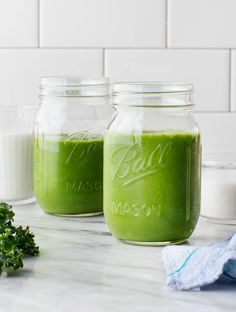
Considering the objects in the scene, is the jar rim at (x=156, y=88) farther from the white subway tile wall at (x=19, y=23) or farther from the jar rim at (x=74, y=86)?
the white subway tile wall at (x=19, y=23)

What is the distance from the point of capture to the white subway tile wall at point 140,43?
1629 millimetres

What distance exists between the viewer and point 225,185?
130cm

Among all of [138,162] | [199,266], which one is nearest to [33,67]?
[138,162]

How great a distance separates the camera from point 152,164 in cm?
108

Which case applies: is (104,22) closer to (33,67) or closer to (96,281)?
(33,67)

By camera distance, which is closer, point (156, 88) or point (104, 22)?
point (156, 88)

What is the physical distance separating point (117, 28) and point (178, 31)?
138mm

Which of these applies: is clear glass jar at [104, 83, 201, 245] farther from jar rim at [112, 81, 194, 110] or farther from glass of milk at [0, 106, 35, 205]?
glass of milk at [0, 106, 35, 205]

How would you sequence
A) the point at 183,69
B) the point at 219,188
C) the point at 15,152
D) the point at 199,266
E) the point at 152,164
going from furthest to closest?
the point at 183,69 → the point at 15,152 → the point at 219,188 → the point at 152,164 → the point at 199,266

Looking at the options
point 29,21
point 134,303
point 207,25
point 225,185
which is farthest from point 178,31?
point 134,303

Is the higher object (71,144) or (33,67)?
(33,67)

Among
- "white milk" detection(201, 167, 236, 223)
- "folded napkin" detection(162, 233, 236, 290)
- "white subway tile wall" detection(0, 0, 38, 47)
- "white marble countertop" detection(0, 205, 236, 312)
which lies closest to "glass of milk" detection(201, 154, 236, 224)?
"white milk" detection(201, 167, 236, 223)

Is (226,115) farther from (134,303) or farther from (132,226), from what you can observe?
(134,303)

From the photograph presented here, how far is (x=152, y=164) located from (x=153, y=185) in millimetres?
31
